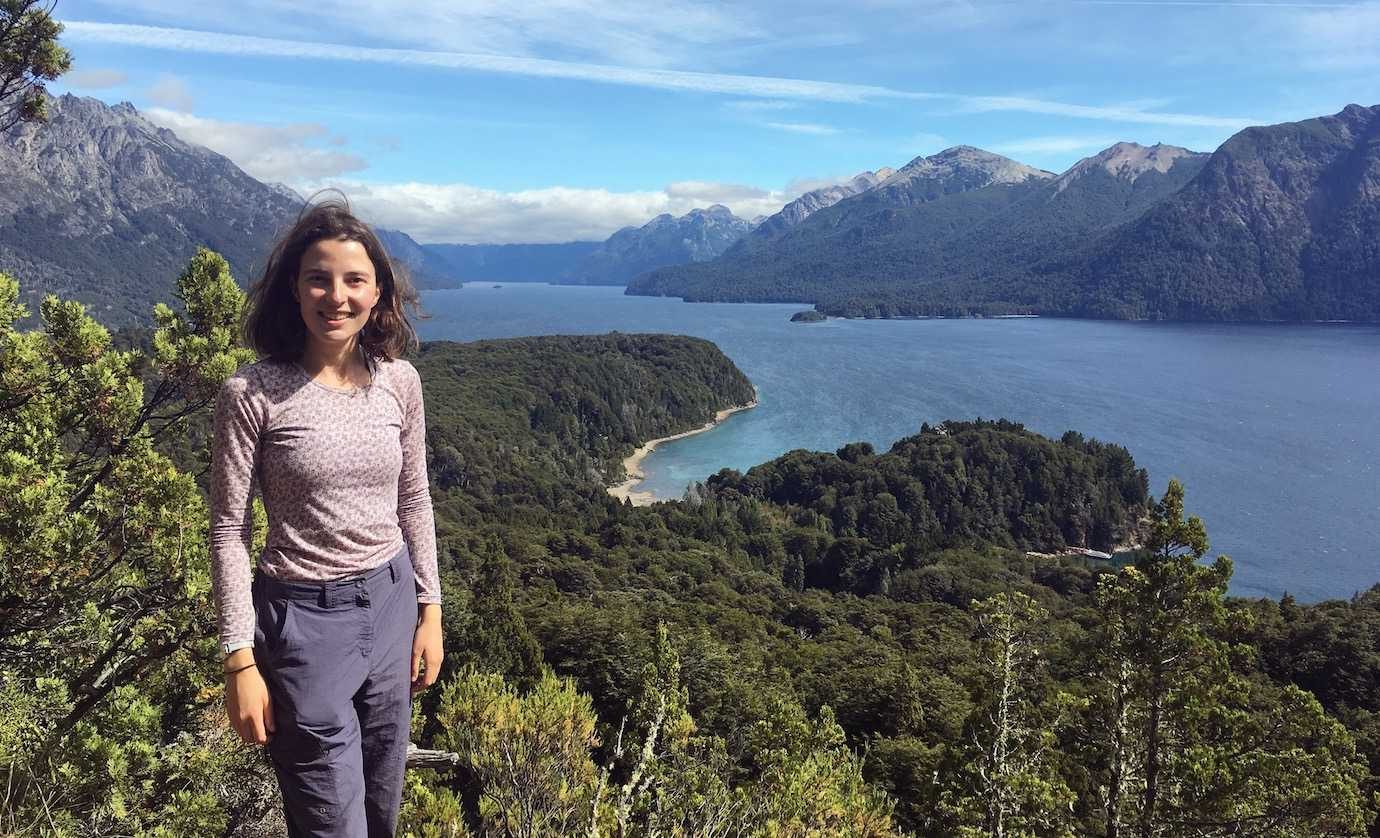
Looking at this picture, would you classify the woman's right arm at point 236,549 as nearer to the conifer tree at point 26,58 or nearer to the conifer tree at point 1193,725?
the conifer tree at point 26,58

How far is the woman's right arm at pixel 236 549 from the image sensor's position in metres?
2.06

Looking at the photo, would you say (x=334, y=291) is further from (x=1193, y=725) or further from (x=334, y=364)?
(x=1193, y=725)

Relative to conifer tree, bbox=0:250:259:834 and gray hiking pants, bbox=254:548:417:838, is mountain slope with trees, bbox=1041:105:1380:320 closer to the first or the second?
conifer tree, bbox=0:250:259:834

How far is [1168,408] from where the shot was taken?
8431cm

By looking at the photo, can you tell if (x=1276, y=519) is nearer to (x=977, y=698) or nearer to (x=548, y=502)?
(x=548, y=502)

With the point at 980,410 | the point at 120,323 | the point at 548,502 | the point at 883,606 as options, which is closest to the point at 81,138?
the point at 120,323

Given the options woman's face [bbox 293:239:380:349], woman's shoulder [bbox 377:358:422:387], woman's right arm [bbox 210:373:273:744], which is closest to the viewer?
woman's right arm [bbox 210:373:273:744]

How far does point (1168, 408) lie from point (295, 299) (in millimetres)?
96994

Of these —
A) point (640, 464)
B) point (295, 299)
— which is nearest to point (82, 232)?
point (640, 464)

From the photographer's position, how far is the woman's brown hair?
231 centimetres

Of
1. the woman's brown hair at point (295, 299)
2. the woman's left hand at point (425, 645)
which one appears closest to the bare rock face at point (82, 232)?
the woman's brown hair at point (295, 299)

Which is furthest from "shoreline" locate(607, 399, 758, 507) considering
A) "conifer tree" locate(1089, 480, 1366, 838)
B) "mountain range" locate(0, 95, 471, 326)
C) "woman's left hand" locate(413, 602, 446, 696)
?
"mountain range" locate(0, 95, 471, 326)

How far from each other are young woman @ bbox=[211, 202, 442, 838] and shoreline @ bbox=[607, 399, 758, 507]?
2456 inches

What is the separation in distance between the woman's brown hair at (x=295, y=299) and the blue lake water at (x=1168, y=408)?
126ft
